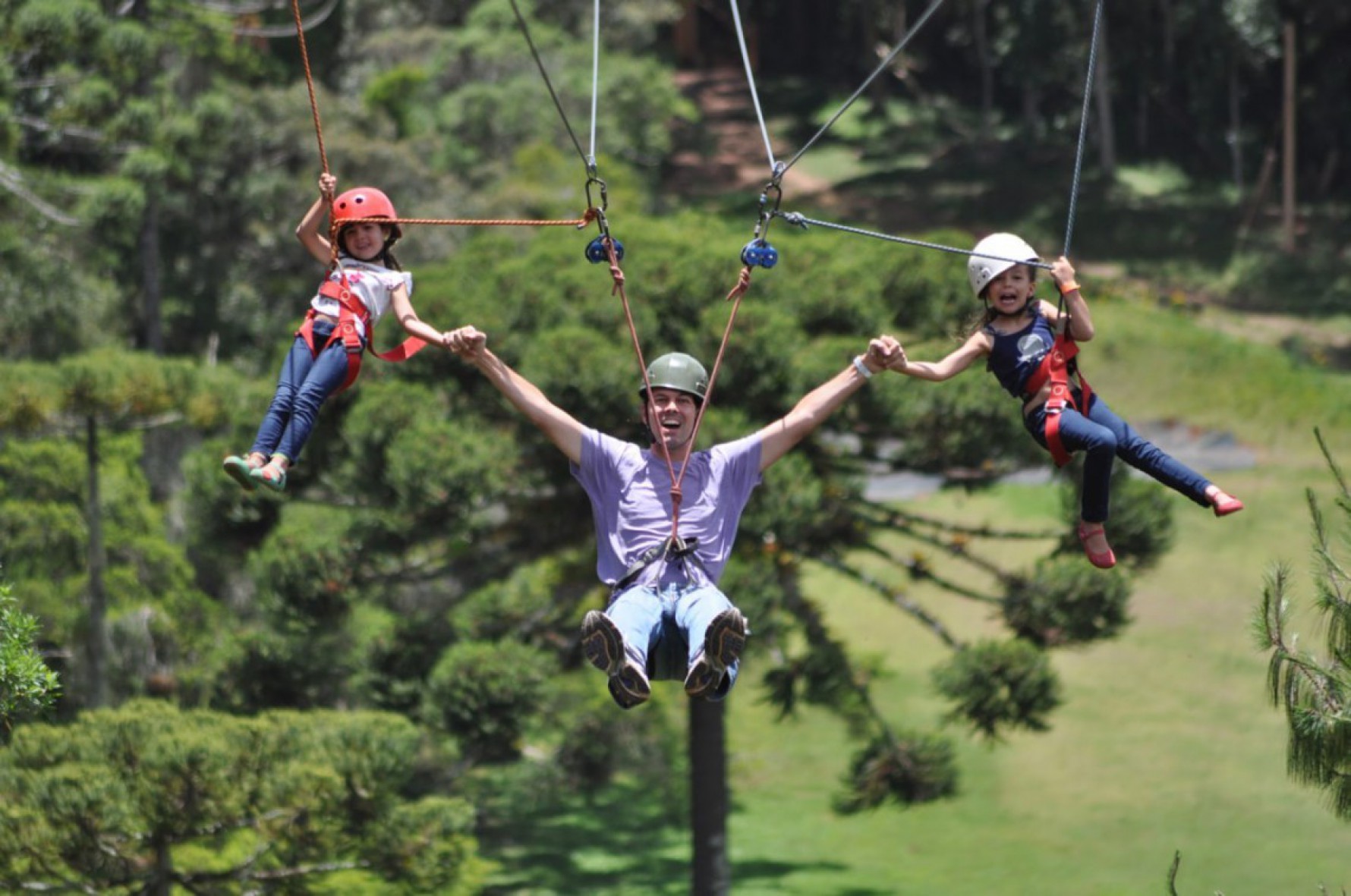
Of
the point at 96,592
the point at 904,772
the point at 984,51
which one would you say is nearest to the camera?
the point at 904,772

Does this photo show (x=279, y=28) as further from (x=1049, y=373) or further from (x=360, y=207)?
(x=1049, y=373)

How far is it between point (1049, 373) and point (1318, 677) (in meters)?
2.03

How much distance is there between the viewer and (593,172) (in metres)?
10.1

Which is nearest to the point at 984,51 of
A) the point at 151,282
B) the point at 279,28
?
the point at 279,28

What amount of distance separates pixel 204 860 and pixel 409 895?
1896 millimetres

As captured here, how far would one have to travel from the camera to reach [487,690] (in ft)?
72.8

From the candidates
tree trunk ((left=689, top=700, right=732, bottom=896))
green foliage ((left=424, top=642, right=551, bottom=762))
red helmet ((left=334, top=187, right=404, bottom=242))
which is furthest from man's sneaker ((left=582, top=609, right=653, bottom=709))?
tree trunk ((left=689, top=700, right=732, bottom=896))

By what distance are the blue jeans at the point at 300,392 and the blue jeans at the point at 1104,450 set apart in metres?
3.18

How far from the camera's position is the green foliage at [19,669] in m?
9.33

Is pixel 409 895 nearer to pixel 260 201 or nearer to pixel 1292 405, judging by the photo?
pixel 260 201

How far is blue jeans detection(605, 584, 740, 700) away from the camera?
28.7 ft

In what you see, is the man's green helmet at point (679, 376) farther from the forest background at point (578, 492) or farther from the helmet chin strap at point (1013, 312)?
the forest background at point (578, 492)

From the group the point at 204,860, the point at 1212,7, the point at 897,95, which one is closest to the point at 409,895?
the point at 204,860

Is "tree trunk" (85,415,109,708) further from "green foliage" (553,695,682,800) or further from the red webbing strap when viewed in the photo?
the red webbing strap
